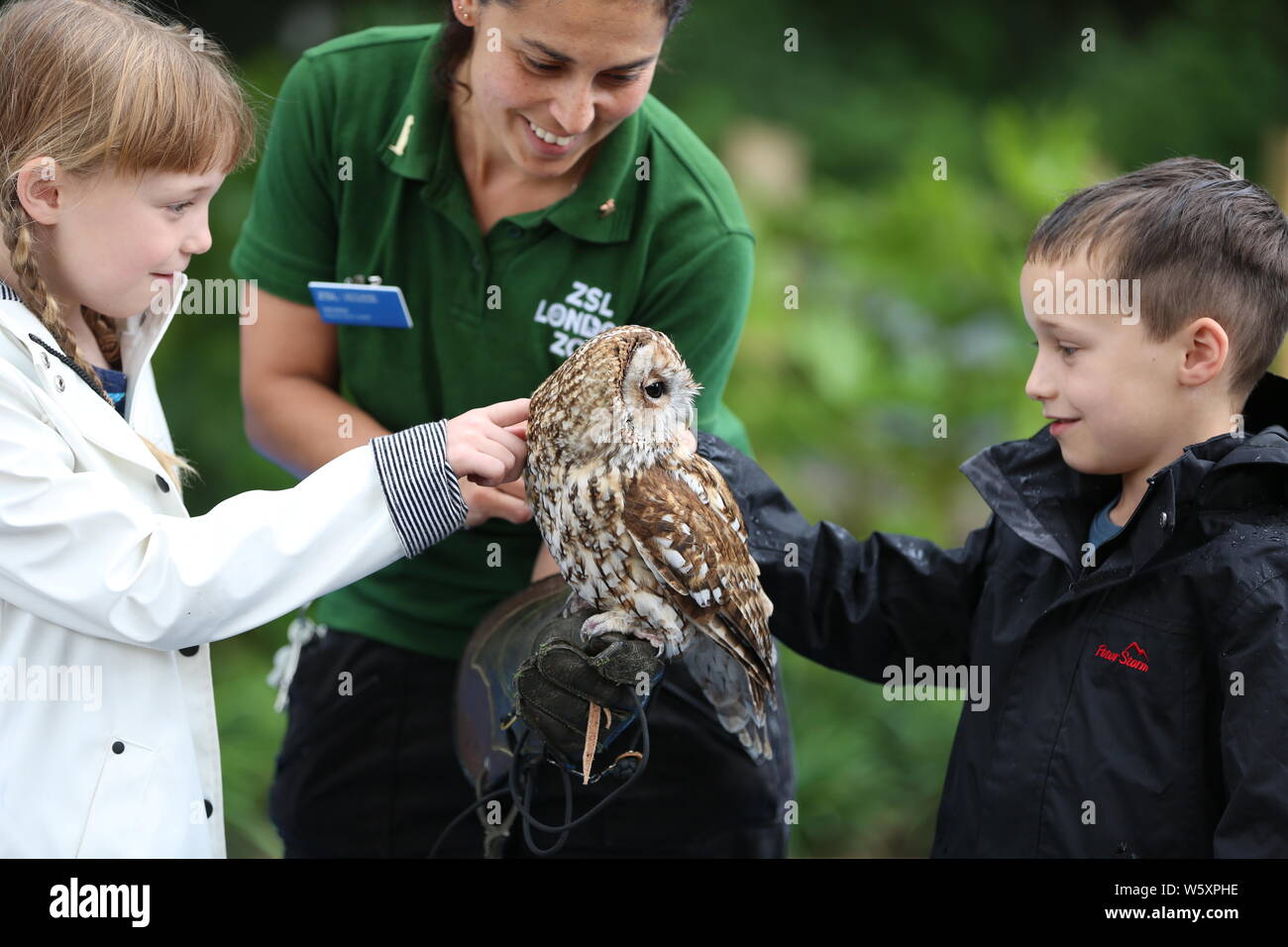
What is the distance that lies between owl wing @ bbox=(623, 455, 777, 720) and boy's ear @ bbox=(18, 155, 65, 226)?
81cm

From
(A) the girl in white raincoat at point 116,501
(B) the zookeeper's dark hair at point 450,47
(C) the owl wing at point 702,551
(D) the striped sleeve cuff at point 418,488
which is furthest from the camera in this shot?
(B) the zookeeper's dark hair at point 450,47

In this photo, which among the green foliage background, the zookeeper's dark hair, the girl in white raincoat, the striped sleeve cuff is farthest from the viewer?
the green foliage background

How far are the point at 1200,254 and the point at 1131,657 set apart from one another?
0.54 meters

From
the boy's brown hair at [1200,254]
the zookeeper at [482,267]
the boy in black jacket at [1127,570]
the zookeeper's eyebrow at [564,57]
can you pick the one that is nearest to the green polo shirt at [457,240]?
the zookeeper at [482,267]

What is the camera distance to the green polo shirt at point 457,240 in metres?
1.87

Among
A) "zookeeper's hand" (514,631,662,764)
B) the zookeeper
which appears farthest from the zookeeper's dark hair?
"zookeeper's hand" (514,631,662,764)

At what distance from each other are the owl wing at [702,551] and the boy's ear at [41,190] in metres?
0.81

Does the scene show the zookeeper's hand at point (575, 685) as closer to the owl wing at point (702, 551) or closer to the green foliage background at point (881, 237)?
the owl wing at point (702, 551)

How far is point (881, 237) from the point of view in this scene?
14.8ft

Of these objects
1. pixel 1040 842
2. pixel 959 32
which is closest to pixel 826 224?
pixel 959 32

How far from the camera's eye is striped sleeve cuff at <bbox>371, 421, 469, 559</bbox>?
1.44m

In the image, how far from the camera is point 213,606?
1360mm

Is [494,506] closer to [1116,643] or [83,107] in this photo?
[83,107]

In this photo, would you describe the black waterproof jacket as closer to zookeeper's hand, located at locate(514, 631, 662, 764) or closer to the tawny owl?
the tawny owl
